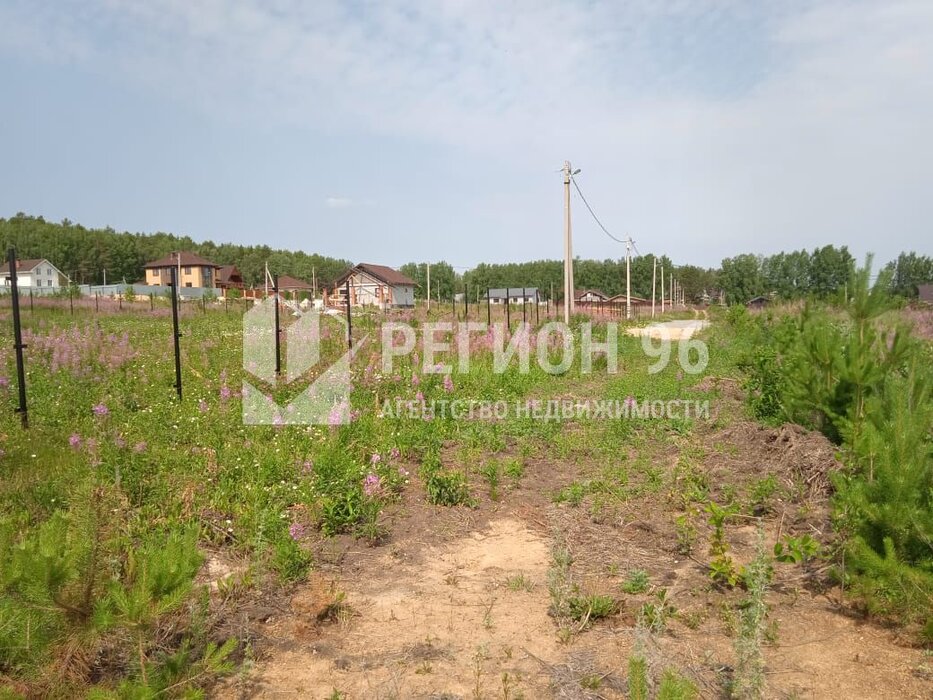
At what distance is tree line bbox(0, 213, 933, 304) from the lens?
6644cm

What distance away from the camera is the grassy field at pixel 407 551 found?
235 cm

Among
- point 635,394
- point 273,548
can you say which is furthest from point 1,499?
point 635,394

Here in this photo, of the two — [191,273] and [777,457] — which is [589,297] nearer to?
[191,273]

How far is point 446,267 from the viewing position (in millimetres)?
78375

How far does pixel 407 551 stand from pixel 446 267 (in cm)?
7518

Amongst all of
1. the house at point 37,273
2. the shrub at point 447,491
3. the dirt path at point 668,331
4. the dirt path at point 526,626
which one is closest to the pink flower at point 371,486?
the dirt path at point 526,626

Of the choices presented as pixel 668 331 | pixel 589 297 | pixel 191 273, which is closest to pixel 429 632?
pixel 668 331

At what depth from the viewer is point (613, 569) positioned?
3812 millimetres

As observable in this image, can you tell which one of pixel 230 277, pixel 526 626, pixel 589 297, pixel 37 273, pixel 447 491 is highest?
pixel 37 273

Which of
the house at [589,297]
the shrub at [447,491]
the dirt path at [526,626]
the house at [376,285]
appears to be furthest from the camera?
the house at [376,285]

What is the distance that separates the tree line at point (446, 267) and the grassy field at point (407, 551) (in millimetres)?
53252

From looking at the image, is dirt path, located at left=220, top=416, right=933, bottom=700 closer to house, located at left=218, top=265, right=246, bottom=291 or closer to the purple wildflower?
the purple wildflower

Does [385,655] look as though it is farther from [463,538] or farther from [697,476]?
[697,476]

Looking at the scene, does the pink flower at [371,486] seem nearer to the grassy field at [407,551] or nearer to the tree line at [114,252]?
the grassy field at [407,551]
